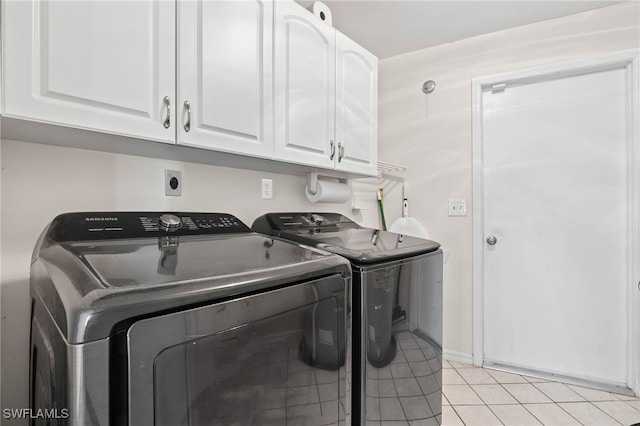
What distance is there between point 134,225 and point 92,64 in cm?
50

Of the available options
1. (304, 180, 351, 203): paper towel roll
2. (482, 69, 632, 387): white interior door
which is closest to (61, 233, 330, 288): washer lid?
(304, 180, 351, 203): paper towel roll

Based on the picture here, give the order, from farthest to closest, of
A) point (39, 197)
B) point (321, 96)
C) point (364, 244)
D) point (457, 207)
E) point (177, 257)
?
point (457, 207) < point (321, 96) < point (364, 244) < point (39, 197) < point (177, 257)

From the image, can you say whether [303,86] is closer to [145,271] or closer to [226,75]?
[226,75]

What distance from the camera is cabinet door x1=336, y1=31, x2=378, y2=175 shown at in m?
1.79

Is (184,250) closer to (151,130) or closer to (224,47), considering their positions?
(151,130)

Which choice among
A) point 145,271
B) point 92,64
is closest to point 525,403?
point 145,271

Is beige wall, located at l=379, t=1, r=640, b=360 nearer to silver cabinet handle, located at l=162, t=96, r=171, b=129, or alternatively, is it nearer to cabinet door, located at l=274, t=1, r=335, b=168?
cabinet door, located at l=274, t=1, r=335, b=168

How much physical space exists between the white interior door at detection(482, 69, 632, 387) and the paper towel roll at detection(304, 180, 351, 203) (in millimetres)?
1208

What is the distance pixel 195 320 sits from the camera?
651mm

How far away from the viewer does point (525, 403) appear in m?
1.95

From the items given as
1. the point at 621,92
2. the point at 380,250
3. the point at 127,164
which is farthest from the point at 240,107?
the point at 621,92

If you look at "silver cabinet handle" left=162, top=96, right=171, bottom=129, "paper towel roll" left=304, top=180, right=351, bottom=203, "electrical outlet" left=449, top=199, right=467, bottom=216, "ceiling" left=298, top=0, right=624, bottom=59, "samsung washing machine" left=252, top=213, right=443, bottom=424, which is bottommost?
"samsung washing machine" left=252, top=213, right=443, bottom=424

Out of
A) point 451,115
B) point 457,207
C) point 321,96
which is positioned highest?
point 451,115

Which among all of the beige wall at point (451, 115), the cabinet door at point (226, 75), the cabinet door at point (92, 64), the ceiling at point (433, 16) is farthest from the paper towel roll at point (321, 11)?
the beige wall at point (451, 115)
